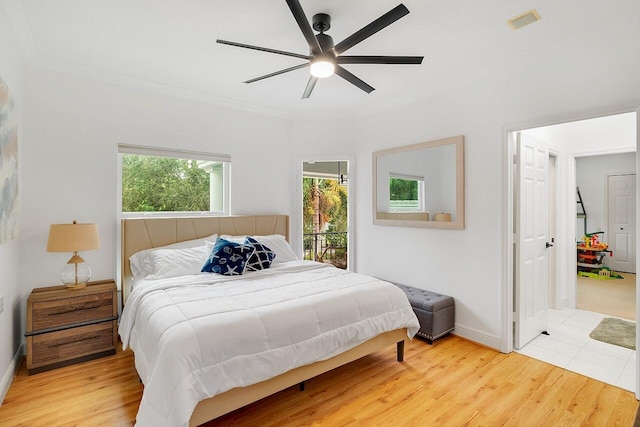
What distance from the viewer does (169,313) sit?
195cm

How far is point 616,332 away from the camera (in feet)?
11.1

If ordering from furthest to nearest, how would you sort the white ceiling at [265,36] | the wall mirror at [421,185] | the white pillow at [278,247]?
the white pillow at [278,247], the wall mirror at [421,185], the white ceiling at [265,36]

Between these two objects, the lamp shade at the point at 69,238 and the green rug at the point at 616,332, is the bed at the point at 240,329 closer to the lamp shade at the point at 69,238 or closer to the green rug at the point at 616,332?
the lamp shade at the point at 69,238

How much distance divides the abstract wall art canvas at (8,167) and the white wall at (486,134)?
3.51 meters

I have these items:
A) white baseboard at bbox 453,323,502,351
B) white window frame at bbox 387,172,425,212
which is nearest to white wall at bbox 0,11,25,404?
white window frame at bbox 387,172,425,212

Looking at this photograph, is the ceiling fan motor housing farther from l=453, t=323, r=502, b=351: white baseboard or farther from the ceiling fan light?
l=453, t=323, r=502, b=351: white baseboard

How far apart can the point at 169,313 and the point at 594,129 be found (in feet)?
16.3

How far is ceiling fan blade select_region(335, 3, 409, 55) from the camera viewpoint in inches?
68.0

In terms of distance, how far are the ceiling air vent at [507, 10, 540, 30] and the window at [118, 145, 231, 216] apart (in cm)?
316

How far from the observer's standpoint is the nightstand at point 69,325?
2525 millimetres

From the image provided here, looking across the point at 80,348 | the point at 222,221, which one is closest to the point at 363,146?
the point at 222,221

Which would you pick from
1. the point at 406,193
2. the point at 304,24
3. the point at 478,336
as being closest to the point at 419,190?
the point at 406,193

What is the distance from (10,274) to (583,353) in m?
4.91

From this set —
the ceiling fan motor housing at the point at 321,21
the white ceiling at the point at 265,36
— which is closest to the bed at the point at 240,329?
the white ceiling at the point at 265,36
